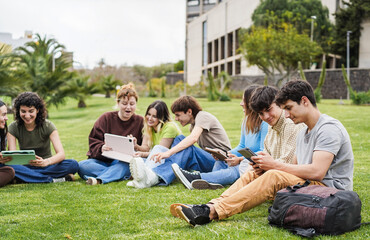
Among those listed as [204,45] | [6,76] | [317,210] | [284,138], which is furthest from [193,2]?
[317,210]

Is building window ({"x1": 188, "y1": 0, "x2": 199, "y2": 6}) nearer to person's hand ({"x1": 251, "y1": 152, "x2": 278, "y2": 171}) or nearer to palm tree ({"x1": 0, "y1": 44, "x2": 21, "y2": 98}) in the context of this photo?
palm tree ({"x1": 0, "y1": 44, "x2": 21, "y2": 98})

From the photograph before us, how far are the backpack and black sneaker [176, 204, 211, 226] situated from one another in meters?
0.55

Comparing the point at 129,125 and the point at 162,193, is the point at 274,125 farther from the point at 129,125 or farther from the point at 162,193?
the point at 129,125

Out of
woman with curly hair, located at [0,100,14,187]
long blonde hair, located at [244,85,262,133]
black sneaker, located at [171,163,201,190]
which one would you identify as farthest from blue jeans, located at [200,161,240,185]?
woman with curly hair, located at [0,100,14,187]

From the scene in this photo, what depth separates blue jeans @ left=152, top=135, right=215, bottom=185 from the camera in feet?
18.0

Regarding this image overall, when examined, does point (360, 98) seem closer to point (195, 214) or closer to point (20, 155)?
point (20, 155)

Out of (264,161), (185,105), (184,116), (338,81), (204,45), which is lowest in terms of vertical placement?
(264,161)

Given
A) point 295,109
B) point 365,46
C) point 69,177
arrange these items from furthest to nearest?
point 365,46 < point 69,177 < point 295,109

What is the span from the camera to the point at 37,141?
5.93 m

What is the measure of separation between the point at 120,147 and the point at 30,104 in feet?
3.96

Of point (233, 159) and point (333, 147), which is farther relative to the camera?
point (233, 159)

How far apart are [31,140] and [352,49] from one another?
136ft

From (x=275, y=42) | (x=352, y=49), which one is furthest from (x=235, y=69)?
(x=275, y=42)

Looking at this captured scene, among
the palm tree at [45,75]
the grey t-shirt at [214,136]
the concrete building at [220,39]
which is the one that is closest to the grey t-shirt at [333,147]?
the grey t-shirt at [214,136]
